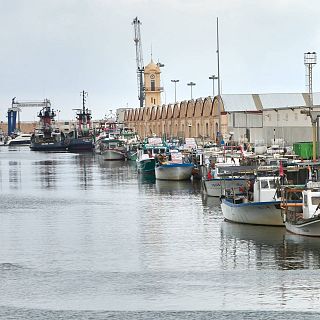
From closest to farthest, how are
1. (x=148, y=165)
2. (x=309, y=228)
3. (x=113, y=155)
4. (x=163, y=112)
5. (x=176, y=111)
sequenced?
(x=309, y=228) < (x=148, y=165) < (x=113, y=155) < (x=176, y=111) < (x=163, y=112)

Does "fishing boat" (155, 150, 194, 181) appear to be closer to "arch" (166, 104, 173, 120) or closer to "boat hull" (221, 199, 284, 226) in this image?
"boat hull" (221, 199, 284, 226)

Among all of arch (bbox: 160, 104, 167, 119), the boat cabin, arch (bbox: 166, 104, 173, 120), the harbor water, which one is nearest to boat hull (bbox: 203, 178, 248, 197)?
the harbor water

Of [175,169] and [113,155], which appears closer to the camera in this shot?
[175,169]

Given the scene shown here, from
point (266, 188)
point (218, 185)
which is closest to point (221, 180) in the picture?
point (218, 185)

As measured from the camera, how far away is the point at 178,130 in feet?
575

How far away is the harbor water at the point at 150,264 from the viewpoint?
3909 cm

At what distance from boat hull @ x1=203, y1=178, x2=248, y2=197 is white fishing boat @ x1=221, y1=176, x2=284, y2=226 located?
1316 cm

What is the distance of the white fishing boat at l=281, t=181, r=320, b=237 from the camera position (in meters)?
51.2

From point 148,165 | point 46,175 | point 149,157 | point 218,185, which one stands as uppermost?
point 149,157

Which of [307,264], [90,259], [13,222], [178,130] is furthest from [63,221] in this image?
[178,130]

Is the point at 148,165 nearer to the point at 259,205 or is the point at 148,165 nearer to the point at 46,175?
the point at 46,175

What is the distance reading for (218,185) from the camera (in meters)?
77.4

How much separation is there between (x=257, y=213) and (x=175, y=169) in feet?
145

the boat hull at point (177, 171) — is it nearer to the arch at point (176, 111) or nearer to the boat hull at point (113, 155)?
the boat hull at point (113, 155)
